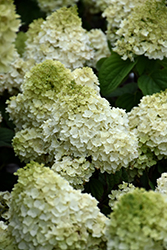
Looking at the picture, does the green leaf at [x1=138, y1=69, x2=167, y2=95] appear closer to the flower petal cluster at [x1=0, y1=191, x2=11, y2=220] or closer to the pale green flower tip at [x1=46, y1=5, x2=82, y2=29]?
the pale green flower tip at [x1=46, y1=5, x2=82, y2=29]

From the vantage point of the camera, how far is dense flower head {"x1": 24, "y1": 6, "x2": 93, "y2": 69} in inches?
81.7

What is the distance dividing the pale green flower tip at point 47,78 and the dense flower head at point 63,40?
0.38 metres

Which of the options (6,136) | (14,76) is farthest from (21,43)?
(6,136)

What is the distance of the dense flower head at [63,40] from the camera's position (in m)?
2.07

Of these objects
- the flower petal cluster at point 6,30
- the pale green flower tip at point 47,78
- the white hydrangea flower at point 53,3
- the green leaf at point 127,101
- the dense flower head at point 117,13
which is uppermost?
the flower petal cluster at point 6,30

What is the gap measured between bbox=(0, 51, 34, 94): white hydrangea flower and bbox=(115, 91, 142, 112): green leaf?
1.90 ft

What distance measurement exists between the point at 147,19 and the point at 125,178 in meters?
0.87

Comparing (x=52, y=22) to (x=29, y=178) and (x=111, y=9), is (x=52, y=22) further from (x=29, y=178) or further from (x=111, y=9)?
(x=29, y=178)

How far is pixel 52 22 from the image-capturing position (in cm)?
209

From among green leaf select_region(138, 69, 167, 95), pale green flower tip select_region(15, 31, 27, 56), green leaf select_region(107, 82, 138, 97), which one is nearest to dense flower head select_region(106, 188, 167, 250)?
green leaf select_region(138, 69, 167, 95)

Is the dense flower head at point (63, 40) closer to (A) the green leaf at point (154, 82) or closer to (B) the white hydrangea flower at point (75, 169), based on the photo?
(A) the green leaf at point (154, 82)

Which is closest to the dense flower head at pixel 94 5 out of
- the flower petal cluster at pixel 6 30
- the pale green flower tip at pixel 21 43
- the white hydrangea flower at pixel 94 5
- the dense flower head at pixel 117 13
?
the white hydrangea flower at pixel 94 5

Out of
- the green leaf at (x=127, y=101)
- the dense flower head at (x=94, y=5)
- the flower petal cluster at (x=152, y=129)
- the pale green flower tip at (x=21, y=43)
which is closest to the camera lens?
the flower petal cluster at (x=152, y=129)

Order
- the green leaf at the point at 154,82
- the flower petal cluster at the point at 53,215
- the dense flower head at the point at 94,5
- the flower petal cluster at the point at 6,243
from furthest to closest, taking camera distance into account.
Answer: the dense flower head at the point at 94,5, the green leaf at the point at 154,82, the flower petal cluster at the point at 6,243, the flower petal cluster at the point at 53,215
